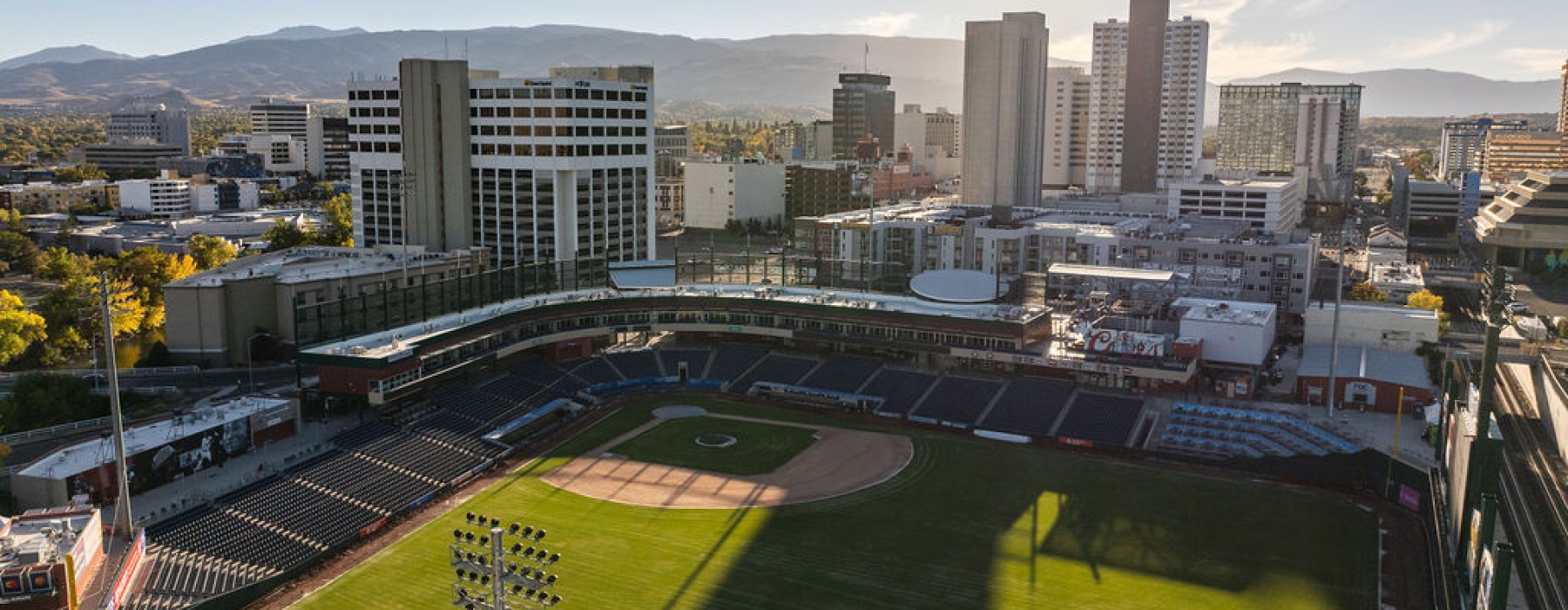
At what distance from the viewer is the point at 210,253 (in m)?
124

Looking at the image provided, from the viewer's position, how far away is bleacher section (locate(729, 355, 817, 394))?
84.8 m

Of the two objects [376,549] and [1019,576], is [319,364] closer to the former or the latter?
[376,549]

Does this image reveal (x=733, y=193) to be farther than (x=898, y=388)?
Yes

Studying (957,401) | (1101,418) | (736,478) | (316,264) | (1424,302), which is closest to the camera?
(736,478)

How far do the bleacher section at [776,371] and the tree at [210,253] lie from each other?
71.7 metres

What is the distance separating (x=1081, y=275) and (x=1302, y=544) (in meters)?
38.3

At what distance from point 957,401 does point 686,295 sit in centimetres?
2588

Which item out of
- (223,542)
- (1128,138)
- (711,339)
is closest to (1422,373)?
(711,339)

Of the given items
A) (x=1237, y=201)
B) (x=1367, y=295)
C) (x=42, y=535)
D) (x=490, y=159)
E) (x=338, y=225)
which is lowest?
(x=42, y=535)

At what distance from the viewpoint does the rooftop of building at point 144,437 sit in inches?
2078

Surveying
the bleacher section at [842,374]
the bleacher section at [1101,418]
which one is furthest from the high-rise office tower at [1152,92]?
the bleacher section at [1101,418]

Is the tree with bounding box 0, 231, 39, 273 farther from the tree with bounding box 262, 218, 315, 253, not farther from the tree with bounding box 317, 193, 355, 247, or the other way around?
the tree with bounding box 317, 193, 355, 247

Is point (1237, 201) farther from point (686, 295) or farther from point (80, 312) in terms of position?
point (80, 312)

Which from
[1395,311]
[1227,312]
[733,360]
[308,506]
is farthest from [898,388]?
[308,506]
